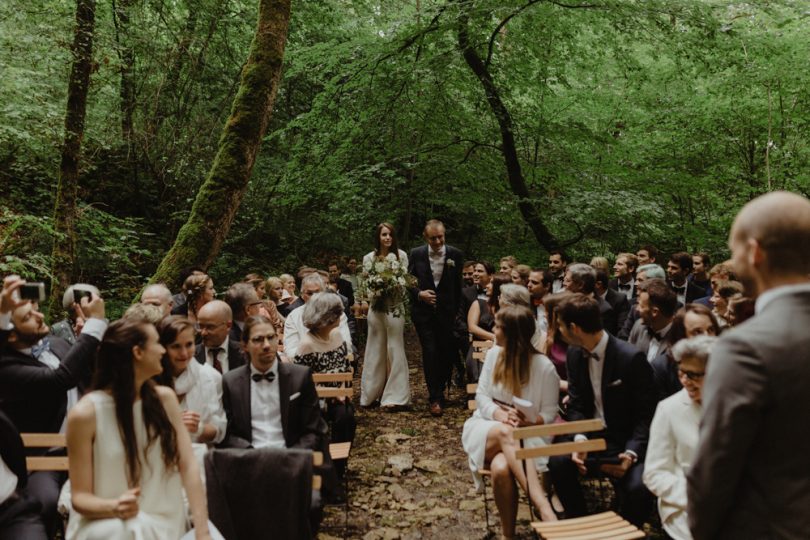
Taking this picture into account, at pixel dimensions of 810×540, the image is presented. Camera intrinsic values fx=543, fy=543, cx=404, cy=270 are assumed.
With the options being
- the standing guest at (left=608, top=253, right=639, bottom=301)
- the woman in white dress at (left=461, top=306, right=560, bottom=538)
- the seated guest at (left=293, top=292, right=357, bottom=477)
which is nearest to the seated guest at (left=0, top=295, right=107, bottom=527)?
the seated guest at (left=293, top=292, right=357, bottom=477)

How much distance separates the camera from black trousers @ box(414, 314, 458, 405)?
23.2ft

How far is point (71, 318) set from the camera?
14.1ft

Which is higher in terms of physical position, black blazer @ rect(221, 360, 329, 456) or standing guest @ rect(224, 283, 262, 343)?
standing guest @ rect(224, 283, 262, 343)

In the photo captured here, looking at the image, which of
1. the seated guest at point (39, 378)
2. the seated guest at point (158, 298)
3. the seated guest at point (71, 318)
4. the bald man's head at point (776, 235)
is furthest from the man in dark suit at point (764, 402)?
the seated guest at point (158, 298)

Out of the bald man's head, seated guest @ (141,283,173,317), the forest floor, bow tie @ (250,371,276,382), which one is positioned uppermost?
the bald man's head

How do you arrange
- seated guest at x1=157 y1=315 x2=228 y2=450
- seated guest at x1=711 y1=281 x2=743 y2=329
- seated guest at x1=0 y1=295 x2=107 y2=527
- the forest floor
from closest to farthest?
seated guest at x1=0 y1=295 x2=107 y2=527, seated guest at x1=157 y1=315 x2=228 y2=450, the forest floor, seated guest at x1=711 y1=281 x2=743 y2=329

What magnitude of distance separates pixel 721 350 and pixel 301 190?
9.30 metres

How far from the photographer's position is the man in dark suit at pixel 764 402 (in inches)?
56.0

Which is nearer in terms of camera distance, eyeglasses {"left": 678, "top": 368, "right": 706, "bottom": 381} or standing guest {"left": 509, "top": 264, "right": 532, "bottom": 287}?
eyeglasses {"left": 678, "top": 368, "right": 706, "bottom": 381}

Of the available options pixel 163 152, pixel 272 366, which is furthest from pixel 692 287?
pixel 163 152

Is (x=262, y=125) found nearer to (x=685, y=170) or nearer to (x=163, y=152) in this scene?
(x=163, y=152)

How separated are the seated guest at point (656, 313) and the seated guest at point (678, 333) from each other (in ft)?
1.50

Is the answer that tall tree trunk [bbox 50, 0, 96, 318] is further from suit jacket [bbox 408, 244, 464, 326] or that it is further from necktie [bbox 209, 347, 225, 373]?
suit jacket [bbox 408, 244, 464, 326]

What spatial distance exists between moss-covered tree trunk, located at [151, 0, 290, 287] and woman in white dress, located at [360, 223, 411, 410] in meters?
1.83
